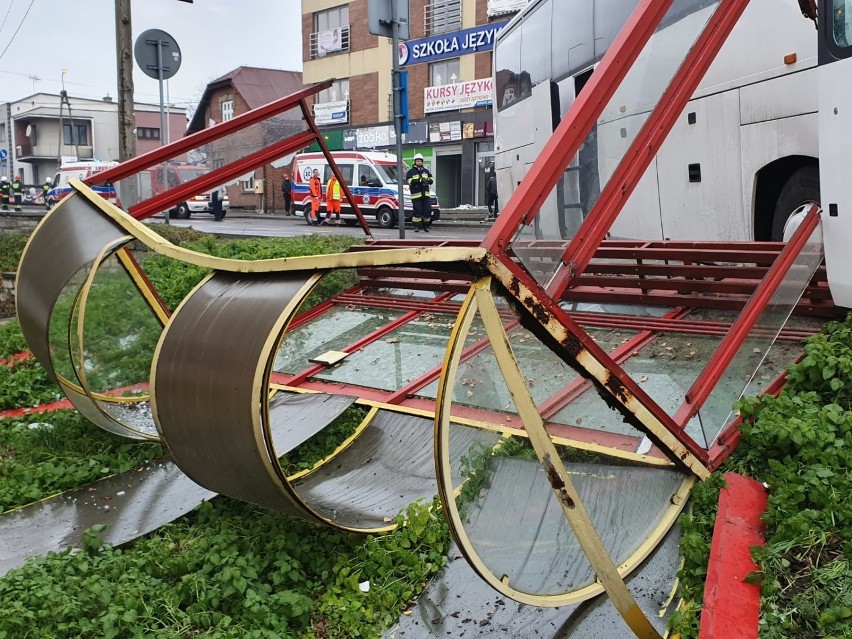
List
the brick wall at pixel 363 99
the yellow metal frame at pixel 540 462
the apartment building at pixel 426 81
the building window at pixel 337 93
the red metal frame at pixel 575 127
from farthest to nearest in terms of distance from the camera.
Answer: the building window at pixel 337 93
the brick wall at pixel 363 99
the apartment building at pixel 426 81
the red metal frame at pixel 575 127
the yellow metal frame at pixel 540 462

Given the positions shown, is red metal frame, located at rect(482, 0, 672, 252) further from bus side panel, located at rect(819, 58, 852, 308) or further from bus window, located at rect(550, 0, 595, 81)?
bus window, located at rect(550, 0, 595, 81)

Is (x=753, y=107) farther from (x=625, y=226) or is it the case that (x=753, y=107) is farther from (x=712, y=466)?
(x=712, y=466)

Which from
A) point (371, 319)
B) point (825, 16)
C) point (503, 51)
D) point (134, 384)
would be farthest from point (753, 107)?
point (503, 51)

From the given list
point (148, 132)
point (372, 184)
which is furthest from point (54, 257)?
point (148, 132)

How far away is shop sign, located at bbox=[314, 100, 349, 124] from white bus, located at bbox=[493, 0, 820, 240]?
26222 mm

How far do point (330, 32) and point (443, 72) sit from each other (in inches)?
293

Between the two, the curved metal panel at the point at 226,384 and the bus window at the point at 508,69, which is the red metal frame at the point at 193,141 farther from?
the bus window at the point at 508,69

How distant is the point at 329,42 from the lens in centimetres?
3388

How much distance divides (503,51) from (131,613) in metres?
10.8

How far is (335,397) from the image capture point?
494cm

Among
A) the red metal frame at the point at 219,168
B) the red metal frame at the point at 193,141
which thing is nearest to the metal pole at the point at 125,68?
the red metal frame at the point at 219,168

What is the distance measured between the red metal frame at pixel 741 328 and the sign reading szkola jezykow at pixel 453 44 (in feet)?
77.0

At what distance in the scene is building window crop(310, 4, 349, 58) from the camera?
109 feet

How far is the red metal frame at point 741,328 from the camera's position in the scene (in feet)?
10.6
